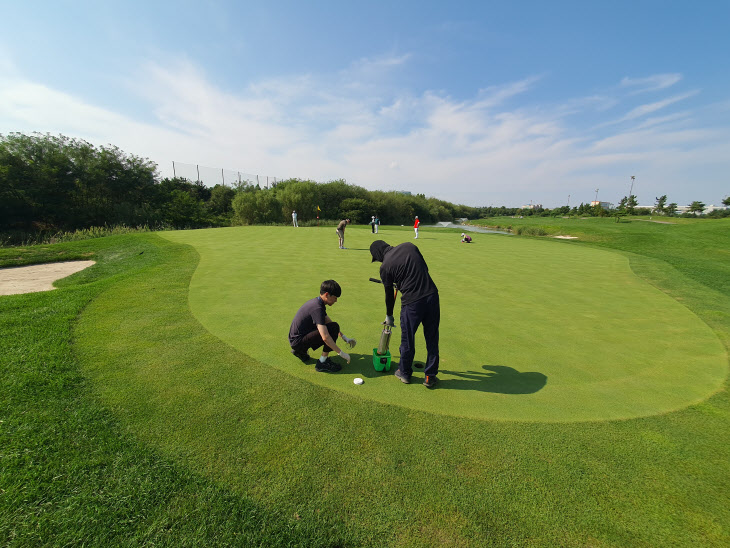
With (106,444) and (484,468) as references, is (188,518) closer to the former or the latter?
(106,444)

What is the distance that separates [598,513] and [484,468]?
0.90m

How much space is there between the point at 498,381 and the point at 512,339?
1.80 m

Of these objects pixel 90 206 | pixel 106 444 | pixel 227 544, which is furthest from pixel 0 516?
pixel 90 206

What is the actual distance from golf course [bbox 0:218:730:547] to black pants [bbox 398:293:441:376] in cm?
42

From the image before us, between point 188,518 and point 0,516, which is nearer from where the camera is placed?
point 0,516

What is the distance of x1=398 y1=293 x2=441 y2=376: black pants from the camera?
→ 4.21 m

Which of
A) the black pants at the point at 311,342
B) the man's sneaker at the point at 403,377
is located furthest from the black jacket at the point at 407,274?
the black pants at the point at 311,342

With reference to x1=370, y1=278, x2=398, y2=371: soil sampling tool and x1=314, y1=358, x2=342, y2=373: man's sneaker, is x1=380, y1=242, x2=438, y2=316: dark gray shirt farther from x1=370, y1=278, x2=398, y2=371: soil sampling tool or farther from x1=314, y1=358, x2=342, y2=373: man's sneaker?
x1=314, y1=358, x2=342, y2=373: man's sneaker

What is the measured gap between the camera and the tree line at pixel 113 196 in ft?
111

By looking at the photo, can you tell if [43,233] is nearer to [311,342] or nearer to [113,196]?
[113,196]

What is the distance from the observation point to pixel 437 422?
3.54m

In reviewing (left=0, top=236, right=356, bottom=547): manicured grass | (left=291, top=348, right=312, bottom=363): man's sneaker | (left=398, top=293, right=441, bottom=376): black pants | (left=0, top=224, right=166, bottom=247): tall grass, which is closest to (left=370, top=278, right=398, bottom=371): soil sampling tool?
(left=398, top=293, right=441, bottom=376): black pants

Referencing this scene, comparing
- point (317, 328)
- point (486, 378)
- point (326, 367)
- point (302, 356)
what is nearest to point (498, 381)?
point (486, 378)

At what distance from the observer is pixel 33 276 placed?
975 centimetres
